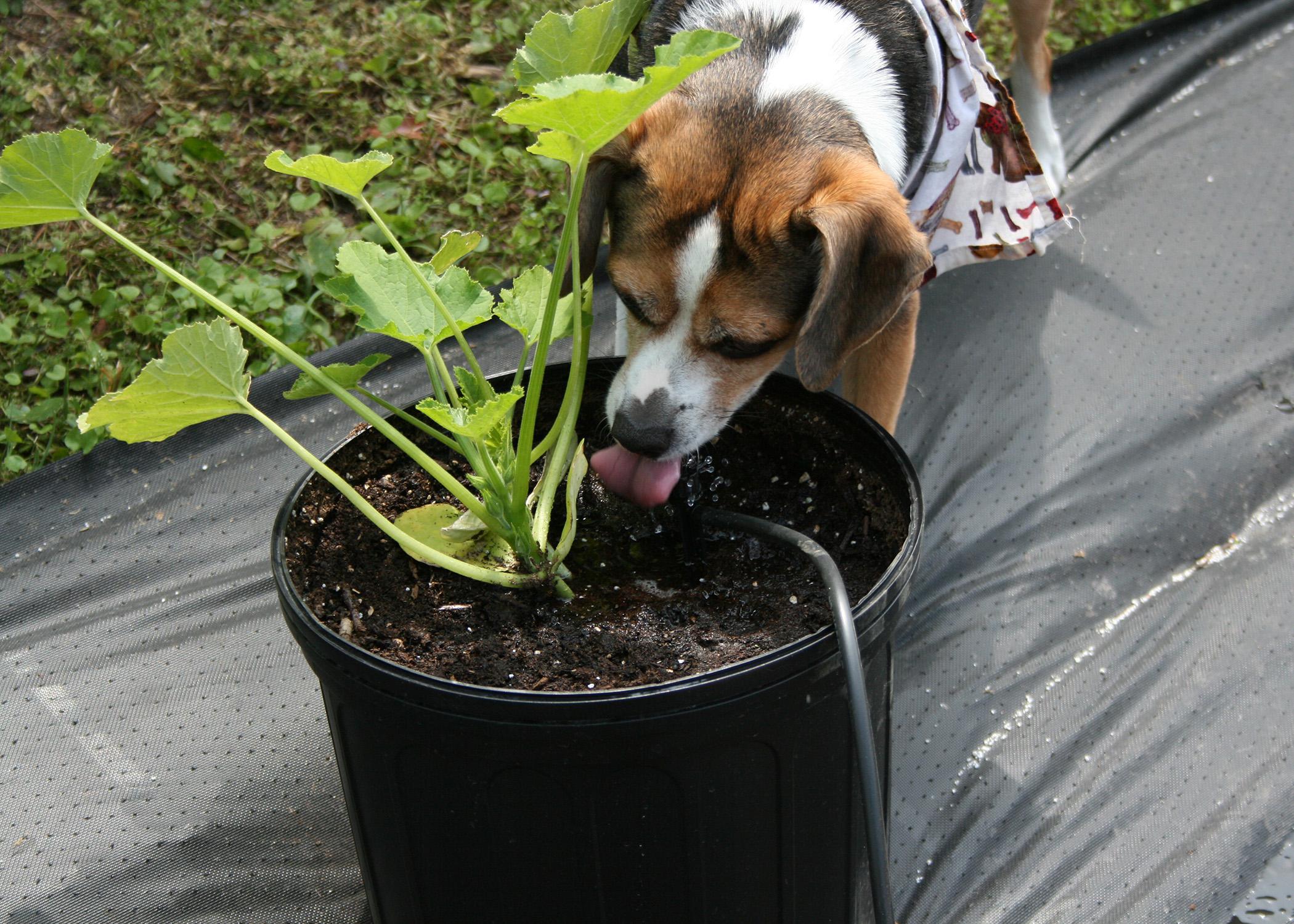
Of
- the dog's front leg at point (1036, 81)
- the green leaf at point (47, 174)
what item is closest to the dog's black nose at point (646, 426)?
the green leaf at point (47, 174)

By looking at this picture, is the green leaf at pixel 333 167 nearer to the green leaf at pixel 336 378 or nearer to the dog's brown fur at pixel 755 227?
the green leaf at pixel 336 378

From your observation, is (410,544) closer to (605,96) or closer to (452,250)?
(452,250)

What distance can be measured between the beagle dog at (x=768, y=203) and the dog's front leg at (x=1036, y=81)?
1.36 m

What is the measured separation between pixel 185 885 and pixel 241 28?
293 cm

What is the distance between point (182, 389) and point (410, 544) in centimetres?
33

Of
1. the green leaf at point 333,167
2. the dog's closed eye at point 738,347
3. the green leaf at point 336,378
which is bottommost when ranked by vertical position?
the dog's closed eye at point 738,347

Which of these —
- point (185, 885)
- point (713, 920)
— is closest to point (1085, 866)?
point (713, 920)

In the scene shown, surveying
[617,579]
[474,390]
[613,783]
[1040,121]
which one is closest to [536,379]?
[474,390]

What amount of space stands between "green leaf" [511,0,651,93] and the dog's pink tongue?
1.93 ft

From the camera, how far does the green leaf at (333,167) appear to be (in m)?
1.40

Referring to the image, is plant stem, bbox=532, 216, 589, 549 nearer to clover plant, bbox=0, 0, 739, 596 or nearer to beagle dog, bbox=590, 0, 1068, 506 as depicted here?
clover plant, bbox=0, 0, 739, 596

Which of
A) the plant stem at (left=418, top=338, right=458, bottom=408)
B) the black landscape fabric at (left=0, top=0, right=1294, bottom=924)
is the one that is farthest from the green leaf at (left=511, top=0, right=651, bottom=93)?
the black landscape fabric at (left=0, top=0, right=1294, bottom=924)

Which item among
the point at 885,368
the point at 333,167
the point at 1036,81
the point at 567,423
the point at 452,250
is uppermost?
the point at 333,167

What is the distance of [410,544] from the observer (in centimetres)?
150
